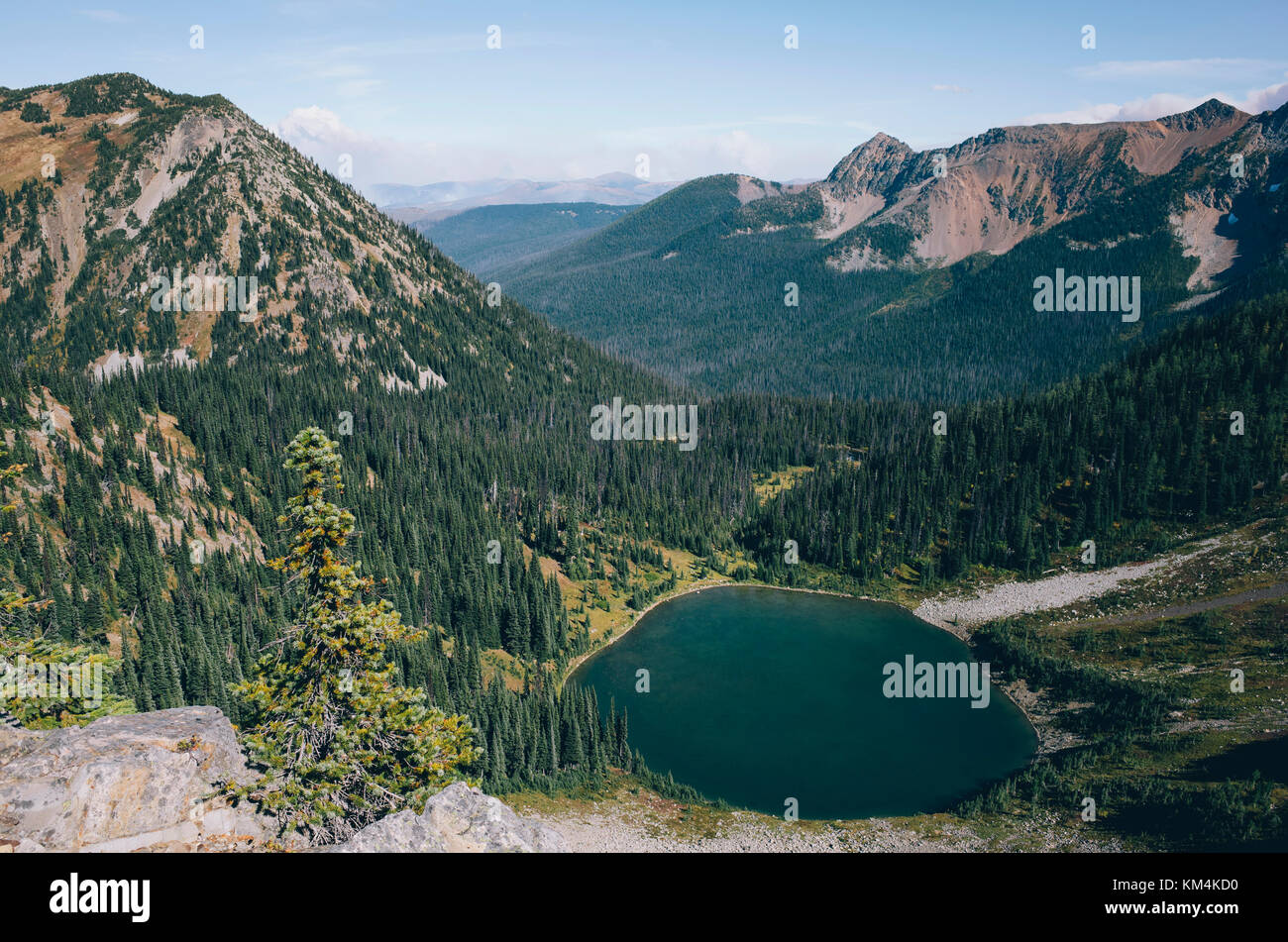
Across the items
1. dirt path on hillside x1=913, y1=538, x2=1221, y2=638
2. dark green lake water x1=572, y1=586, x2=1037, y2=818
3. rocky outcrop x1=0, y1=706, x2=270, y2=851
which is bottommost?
dark green lake water x1=572, y1=586, x2=1037, y2=818

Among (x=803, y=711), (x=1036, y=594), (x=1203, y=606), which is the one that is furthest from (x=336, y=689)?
(x=1036, y=594)

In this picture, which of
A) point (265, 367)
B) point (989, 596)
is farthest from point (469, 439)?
point (989, 596)

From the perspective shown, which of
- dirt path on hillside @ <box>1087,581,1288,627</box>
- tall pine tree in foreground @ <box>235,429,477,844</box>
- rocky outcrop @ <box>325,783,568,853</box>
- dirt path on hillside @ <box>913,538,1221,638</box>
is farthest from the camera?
dirt path on hillside @ <box>913,538,1221,638</box>

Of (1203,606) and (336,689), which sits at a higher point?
(336,689)

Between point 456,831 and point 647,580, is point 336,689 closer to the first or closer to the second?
point 456,831

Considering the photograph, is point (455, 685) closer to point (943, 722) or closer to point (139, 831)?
point (943, 722)

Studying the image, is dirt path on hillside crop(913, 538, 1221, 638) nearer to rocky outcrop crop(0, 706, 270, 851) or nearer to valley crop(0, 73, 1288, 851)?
valley crop(0, 73, 1288, 851)

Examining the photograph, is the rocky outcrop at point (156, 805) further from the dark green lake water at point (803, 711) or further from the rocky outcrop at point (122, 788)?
the dark green lake water at point (803, 711)

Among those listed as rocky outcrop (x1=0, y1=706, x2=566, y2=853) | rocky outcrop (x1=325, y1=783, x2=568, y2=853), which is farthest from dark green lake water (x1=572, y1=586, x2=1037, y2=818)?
rocky outcrop (x1=0, y1=706, x2=566, y2=853)
